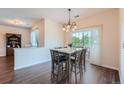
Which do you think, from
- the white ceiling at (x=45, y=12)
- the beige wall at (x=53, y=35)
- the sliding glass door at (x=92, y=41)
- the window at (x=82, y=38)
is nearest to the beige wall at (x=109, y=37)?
the sliding glass door at (x=92, y=41)

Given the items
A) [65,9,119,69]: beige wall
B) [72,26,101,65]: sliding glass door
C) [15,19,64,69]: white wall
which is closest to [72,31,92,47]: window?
[72,26,101,65]: sliding glass door

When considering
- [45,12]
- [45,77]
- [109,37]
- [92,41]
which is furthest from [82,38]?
[45,77]

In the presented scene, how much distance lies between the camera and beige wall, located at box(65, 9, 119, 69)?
14.1ft

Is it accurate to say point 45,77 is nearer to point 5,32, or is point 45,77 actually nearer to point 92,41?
point 92,41

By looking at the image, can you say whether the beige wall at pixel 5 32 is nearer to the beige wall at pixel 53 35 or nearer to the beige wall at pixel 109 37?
the beige wall at pixel 53 35

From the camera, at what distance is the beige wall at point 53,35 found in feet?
19.2

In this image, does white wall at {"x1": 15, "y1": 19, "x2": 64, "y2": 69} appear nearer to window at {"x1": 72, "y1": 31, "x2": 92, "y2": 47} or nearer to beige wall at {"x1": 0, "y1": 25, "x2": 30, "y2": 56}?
window at {"x1": 72, "y1": 31, "x2": 92, "y2": 47}

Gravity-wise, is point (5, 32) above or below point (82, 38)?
above

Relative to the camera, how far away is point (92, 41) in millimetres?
5402

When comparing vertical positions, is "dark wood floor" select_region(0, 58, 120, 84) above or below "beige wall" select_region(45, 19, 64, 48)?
below

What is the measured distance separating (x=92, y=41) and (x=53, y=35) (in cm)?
240

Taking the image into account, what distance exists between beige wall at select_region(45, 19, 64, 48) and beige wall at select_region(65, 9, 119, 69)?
8.57ft
